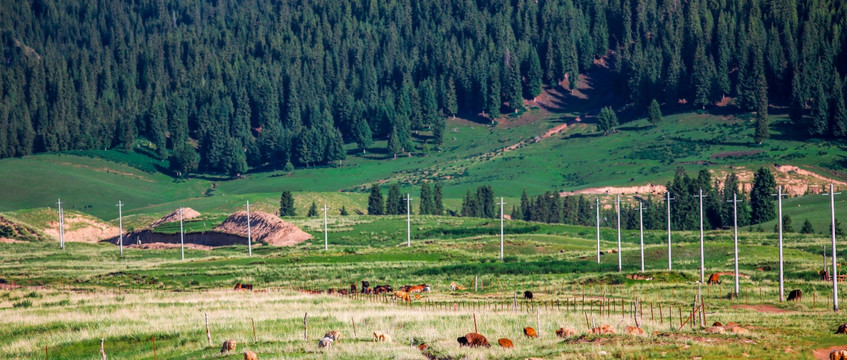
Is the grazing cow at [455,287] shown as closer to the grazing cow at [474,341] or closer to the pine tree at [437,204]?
the grazing cow at [474,341]

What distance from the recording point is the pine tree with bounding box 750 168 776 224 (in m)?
147

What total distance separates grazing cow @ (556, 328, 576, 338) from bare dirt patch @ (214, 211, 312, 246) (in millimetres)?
88816

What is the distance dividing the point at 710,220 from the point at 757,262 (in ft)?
199

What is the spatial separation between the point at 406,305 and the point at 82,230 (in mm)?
95827

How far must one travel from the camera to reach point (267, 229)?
133m


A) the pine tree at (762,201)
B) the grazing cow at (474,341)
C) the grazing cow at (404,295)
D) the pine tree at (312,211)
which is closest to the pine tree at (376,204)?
the pine tree at (312,211)

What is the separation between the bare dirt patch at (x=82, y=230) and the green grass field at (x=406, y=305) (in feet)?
59.4

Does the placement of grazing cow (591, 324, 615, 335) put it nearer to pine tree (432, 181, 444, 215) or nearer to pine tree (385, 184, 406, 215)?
pine tree (432, 181, 444, 215)

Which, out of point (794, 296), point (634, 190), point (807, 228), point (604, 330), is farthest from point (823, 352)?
point (634, 190)

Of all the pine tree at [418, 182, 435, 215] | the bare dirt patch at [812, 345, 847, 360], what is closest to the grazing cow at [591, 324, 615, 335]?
the bare dirt patch at [812, 345, 847, 360]

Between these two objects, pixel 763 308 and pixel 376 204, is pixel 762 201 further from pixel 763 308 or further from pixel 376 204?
pixel 763 308

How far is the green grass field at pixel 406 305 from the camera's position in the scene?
3978 centimetres

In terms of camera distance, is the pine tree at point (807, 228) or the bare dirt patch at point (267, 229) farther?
the pine tree at point (807, 228)

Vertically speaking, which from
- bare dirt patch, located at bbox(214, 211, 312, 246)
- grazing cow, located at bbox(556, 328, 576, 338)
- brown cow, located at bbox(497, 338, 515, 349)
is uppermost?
bare dirt patch, located at bbox(214, 211, 312, 246)
